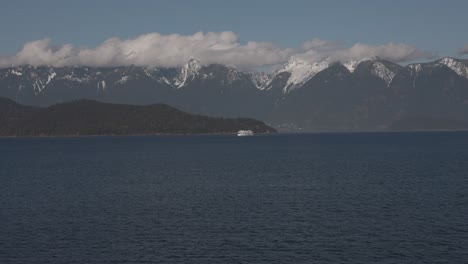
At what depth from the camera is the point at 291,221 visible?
7475cm

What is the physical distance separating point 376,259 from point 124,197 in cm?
5105

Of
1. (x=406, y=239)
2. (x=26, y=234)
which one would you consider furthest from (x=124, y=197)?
(x=406, y=239)

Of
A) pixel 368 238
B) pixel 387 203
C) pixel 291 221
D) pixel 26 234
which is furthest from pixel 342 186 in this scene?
pixel 26 234

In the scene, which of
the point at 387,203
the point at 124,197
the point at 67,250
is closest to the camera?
the point at 67,250

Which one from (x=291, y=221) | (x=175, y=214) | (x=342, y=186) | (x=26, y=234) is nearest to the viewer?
(x=26, y=234)

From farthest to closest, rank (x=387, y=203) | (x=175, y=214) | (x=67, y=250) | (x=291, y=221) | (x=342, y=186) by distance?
1. (x=342, y=186)
2. (x=387, y=203)
3. (x=175, y=214)
4. (x=291, y=221)
5. (x=67, y=250)

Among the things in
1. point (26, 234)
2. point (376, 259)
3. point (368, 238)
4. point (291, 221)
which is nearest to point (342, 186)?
point (291, 221)

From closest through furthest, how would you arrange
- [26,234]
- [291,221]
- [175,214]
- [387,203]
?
1. [26,234]
2. [291,221]
3. [175,214]
4. [387,203]

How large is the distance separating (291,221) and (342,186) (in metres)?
35.5

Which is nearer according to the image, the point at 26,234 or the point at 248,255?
the point at 248,255

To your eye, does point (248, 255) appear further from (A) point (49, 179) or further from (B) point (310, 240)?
(A) point (49, 179)

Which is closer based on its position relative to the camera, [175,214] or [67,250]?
[67,250]

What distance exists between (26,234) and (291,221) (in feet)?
104

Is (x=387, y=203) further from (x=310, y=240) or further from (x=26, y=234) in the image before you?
(x=26, y=234)
